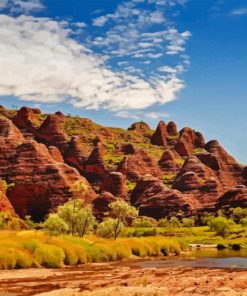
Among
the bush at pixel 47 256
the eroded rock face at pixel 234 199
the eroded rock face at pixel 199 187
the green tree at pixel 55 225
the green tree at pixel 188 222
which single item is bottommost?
the green tree at pixel 188 222

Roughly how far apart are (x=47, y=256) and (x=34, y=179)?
10876 centimetres

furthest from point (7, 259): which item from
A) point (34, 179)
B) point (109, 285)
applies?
point (34, 179)

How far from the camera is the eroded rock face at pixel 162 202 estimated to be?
16112 centimetres

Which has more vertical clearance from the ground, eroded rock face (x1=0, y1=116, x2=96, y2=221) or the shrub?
eroded rock face (x1=0, y1=116, x2=96, y2=221)

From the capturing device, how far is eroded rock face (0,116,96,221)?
455ft

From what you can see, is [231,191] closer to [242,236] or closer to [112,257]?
[242,236]

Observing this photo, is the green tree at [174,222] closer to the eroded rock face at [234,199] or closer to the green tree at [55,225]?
the eroded rock face at [234,199]

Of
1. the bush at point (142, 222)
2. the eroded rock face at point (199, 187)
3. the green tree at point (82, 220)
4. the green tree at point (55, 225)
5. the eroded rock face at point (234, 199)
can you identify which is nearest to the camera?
the green tree at point (55, 225)

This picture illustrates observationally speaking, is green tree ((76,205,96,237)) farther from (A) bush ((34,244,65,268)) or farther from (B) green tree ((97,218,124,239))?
(A) bush ((34,244,65,268))

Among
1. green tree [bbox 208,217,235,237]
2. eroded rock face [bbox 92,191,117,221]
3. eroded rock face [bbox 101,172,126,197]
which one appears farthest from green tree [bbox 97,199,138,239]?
eroded rock face [bbox 101,172,126,197]

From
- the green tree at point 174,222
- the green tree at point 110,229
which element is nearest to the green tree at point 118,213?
the green tree at point 110,229

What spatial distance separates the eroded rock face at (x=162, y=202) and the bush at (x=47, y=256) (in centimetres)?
12294

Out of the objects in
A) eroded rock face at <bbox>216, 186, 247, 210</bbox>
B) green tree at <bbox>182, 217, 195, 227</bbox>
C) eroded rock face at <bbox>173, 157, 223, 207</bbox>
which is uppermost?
eroded rock face at <bbox>173, 157, 223, 207</bbox>

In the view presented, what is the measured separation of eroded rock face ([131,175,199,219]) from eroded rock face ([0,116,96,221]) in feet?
80.5
